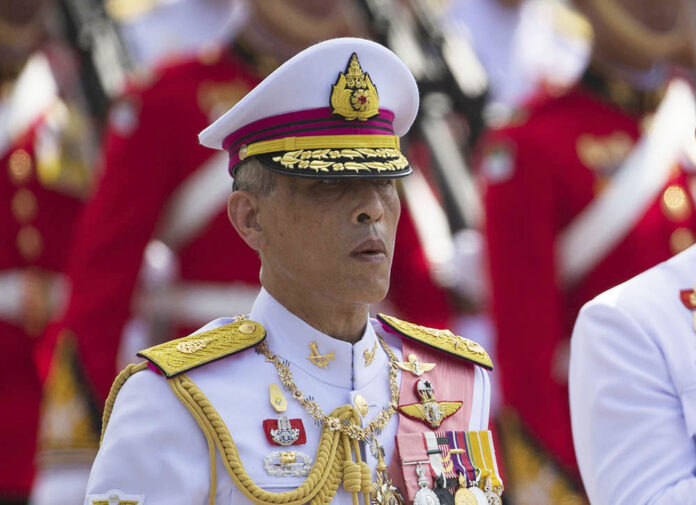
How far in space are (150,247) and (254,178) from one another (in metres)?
1.89

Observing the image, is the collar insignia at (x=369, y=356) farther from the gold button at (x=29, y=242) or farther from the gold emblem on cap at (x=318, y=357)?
the gold button at (x=29, y=242)

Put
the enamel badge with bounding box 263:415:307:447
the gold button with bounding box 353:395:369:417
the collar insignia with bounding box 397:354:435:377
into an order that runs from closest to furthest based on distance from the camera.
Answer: the enamel badge with bounding box 263:415:307:447
the gold button with bounding box 353:395:369:417
the collar insignia with bounding box 397:354:435:377

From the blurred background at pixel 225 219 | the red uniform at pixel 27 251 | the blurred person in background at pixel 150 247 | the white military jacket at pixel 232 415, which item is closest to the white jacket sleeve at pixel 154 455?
the white military jacket at pixel 232 415

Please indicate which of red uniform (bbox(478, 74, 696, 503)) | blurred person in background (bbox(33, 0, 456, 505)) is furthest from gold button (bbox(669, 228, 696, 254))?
blurred person in background (bbox(33, 0, 456, 505))

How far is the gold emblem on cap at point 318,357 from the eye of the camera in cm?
306

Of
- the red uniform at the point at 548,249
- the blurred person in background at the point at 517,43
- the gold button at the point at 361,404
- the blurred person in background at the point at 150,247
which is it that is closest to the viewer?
the gold button at the point at 361,404

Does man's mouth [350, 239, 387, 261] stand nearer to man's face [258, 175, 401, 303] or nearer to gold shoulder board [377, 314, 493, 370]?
man's face [258, 175, 401, 303]

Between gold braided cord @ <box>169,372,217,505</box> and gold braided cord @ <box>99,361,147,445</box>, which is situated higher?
gold braided cord @ <box>99,361,147,445</box>

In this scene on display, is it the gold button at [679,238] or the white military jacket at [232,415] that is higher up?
the gold button at [679,238]

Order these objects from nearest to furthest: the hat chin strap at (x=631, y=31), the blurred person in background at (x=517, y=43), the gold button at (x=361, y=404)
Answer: the gold button at (x=361, y=404), the hat chin strap at (x=631, y=31), the blurred person in background at (x=517, y=43)

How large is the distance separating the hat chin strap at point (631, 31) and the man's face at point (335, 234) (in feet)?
7.91

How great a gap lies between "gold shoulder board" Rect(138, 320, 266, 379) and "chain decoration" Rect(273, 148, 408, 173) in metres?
0.35

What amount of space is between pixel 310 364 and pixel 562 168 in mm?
2210

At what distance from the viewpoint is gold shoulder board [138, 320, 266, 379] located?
9.65 feet
